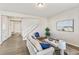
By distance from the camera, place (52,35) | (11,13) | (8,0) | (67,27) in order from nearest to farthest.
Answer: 1. (8,0)
2. (11,13)
3. (67,27)
4. (52,35)

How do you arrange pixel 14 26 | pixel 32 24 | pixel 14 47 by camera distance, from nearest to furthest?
pixel 14 26 → pixel 32 24 → pixel 14 47

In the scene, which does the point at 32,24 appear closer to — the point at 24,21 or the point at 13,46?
the point at 24,21

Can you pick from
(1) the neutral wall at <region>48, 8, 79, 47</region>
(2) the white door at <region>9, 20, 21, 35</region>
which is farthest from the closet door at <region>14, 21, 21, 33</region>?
(1) the neutral wall at <region>48, 8, 79, 47</region>

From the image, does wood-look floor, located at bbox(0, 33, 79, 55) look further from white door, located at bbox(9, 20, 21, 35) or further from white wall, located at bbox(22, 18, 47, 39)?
white wall, located at bbox(22, 18, 47, 39)

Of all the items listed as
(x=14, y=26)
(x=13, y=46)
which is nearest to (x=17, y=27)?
(x=14, y=26)

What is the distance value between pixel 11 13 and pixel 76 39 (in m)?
2.08

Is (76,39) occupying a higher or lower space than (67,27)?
lower

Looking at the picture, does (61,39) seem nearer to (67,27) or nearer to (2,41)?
(67,27)

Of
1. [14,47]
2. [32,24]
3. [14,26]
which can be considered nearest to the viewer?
[14,26]

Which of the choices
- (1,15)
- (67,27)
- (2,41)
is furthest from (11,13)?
(67,27)

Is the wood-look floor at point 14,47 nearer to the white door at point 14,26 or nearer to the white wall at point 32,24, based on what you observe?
the white door at point 14,26

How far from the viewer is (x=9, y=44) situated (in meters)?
3.75

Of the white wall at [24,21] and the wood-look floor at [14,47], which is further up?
the white wall at [24,21]

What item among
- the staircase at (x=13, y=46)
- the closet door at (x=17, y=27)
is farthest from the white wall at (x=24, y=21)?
the staircase at (x=13, y=46)
